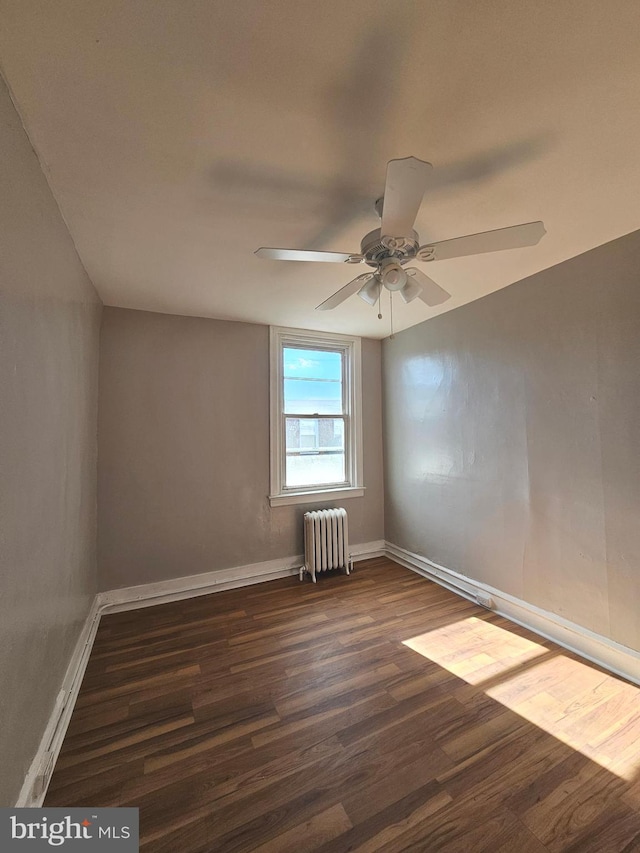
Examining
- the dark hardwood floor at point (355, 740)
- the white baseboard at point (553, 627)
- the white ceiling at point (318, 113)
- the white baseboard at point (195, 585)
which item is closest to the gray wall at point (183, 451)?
the white baseboard at point (195, 585)

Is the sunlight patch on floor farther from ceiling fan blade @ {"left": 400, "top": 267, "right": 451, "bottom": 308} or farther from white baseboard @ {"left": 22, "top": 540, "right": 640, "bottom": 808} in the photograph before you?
ceiling fan blade @ {"left": 400, "top": 267, "right": 451, "bottom": 308}

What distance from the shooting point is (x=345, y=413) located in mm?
3795

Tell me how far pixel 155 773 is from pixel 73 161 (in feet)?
8.21

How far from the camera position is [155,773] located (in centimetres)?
136

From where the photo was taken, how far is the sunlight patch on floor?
4.83ft

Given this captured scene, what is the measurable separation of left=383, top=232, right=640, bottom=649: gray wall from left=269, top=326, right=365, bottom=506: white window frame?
741mm

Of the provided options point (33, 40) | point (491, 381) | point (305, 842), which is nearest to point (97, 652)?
point (305, 842)

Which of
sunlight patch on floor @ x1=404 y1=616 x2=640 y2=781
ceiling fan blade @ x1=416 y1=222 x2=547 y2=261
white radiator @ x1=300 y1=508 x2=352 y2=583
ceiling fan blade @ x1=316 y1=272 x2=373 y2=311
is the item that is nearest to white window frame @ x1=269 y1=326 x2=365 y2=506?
white radiator @ x1=300 y1=508 x2=352 y2=583

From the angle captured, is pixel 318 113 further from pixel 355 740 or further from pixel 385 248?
pixel 355 740

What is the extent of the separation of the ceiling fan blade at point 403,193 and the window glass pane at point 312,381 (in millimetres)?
2212

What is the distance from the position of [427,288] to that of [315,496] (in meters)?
2.37

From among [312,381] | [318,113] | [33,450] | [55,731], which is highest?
[318,113]

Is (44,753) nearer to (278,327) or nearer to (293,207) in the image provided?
(293,207)

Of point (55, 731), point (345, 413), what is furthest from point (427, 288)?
point (55, 731)
